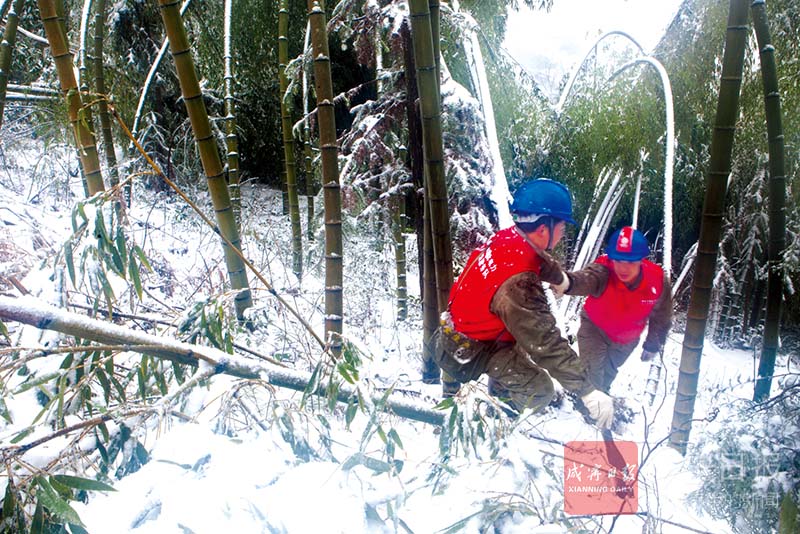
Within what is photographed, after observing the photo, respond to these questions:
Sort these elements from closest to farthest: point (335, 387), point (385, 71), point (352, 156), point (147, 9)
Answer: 1. point (335, 387)
2. point (385, 71)
3. point (352, 156)
4. point (147, 9)

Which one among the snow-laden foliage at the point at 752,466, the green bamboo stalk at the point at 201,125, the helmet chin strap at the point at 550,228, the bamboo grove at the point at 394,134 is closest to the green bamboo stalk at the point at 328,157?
the bamboo grove at the point at 394,134

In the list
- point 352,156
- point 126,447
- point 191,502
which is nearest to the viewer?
point 191,502

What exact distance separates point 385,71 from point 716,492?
3.67 m

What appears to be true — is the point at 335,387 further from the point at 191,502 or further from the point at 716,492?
the point at 716,492

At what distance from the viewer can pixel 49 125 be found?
6.05 metres

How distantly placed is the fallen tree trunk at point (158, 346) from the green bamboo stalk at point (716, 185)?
1912 mm

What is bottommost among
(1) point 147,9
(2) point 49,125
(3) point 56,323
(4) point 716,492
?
(4) point 716,492

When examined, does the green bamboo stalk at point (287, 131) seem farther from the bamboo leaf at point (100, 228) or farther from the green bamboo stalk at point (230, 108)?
the bamboo leaf at point (100, 228)

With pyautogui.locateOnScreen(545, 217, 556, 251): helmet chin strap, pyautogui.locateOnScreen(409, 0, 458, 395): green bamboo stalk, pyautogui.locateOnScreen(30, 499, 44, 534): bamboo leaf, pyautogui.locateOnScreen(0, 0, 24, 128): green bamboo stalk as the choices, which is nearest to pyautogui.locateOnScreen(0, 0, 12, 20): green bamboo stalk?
pyautogui.locateOnScreen(0, 0, 24, 128): green bamboo stalk

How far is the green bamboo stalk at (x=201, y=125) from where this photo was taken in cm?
209

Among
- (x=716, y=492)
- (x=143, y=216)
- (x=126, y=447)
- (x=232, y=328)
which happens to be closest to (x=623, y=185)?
(x=716, y=492)

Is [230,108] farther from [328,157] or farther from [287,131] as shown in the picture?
[328,157]

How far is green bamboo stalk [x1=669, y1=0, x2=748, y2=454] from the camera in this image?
2.47 metres

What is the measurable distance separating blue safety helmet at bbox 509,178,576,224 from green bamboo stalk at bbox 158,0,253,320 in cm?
126
